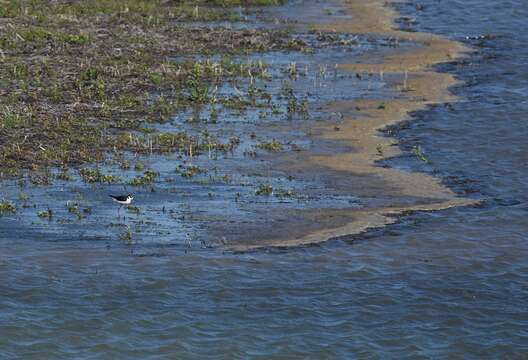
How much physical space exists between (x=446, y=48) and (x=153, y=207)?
19036 millimetres

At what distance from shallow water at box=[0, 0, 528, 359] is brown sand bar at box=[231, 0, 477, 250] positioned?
22.3 inches

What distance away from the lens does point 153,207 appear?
2147 centimetres

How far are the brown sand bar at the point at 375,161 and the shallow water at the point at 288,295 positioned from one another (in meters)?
0.57

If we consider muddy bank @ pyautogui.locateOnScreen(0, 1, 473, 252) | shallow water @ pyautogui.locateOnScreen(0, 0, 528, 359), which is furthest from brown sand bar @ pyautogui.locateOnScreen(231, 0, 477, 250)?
shallow water @ pyautogui.locateOnScreen(0, 0, 528, 359)

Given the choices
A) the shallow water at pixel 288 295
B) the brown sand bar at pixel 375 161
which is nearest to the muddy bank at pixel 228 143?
the brown sand bar at pixel 375 161

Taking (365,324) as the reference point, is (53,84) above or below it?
above

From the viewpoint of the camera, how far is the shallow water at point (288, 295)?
16250mm

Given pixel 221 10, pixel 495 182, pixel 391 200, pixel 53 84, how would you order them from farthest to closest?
pixel 221 10
pixel 53 84
pixel 495 182
pixel 391 200

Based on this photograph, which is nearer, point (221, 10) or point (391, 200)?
point (391, 200)

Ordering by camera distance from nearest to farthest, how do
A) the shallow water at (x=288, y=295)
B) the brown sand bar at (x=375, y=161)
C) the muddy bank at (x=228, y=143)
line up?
the shallow water at (x=288, y=295), the muddy bank at (x=228, y=143), the brown sand bar at (x=375, y=161)

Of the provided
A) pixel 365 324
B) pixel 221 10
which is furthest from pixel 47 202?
pixel 221 10

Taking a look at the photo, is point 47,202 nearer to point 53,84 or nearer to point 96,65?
point 53,84

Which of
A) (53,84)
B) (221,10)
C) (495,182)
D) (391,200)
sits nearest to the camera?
(391,200)

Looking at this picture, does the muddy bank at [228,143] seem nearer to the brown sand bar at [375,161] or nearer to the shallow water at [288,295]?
the brown sand bar at [375,161]
